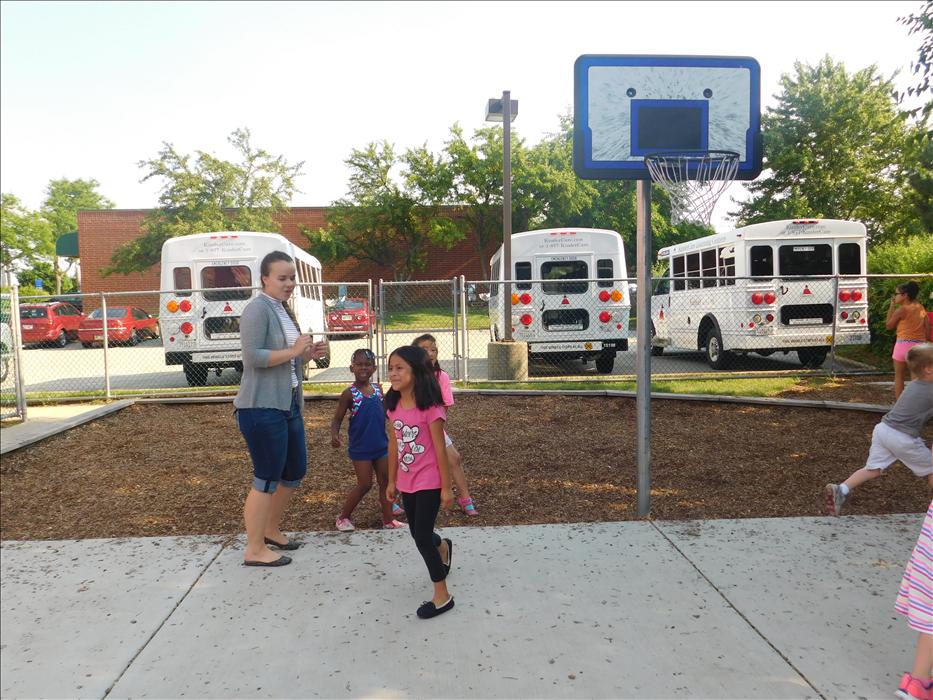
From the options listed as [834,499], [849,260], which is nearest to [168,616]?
[834,499]

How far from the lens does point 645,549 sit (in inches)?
170

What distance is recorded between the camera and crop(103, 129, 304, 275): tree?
3200 cm

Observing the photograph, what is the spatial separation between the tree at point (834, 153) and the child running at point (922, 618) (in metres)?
30.5

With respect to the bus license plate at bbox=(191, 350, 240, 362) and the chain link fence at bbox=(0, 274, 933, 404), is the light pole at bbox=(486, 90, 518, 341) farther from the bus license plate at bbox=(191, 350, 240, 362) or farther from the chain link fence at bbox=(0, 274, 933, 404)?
the bus license plate at bbox=(191, 350, 240, 362)

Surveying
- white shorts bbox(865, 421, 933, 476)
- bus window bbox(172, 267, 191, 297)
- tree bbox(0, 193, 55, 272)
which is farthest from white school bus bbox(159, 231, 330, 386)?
tree bbox(0, 193, 55, 272)

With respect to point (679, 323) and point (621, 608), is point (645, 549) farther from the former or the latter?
point (679, 323)

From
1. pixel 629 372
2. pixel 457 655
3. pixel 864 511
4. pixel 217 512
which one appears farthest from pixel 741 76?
pixel 629 372

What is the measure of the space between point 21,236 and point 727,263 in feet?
170

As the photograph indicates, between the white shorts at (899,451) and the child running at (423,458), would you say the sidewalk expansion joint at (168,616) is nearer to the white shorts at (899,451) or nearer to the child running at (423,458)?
the child running at (423,458)

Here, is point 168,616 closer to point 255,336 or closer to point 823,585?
point 255,336

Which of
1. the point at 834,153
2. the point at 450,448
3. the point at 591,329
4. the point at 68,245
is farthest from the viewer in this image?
the point at 68,245

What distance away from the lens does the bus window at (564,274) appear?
13.4 m

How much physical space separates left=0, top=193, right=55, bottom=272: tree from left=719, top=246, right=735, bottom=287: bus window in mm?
49960

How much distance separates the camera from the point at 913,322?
8.59 m
